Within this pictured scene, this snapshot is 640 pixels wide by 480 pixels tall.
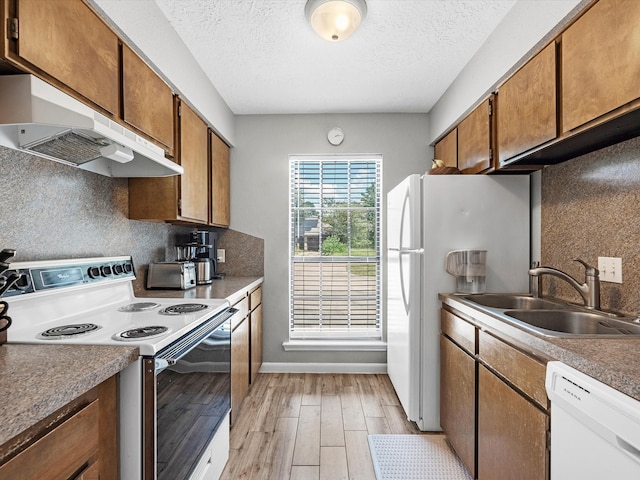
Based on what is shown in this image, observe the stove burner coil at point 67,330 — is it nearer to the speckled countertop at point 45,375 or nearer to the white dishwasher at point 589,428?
the speckled countertop at point 45,375

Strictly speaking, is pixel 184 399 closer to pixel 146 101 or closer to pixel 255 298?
pixel 146 101

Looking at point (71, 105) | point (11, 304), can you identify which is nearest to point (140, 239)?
point (11, 304)

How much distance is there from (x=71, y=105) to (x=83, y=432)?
3.28ft

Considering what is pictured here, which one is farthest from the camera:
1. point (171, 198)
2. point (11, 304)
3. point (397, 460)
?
point (171, 198)

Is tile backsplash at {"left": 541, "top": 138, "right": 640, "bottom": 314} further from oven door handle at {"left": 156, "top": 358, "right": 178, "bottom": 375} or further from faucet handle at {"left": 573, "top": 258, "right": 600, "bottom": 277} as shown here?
oven door handle at {"left": 156, "top": 358, "right": 178, "bottom": 375}

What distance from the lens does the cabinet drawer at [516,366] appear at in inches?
47.4

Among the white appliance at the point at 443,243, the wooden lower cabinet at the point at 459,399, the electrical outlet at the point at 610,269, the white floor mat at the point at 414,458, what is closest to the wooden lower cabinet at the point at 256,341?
the white floor mat at the point at 414,458

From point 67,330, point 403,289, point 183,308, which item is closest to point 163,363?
point 67,330

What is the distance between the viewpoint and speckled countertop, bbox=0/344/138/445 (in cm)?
71

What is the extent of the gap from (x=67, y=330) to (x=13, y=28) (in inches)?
38.7

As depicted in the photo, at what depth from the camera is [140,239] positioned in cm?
235

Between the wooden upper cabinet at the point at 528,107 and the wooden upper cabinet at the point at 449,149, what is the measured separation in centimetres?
66

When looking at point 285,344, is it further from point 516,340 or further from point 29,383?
point 29,383

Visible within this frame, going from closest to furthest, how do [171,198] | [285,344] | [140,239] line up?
[171,198]
[140,239]
[285,344]
